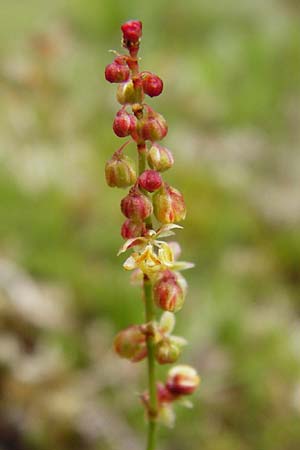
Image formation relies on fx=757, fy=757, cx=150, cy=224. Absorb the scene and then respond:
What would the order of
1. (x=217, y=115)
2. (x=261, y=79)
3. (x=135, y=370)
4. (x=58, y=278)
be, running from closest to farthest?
(x=135, y=370)
(x=58, y=278)
(x=217, y=115)
(x=261, y=79)

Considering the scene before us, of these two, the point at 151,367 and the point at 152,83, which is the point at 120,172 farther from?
the point at 151,367

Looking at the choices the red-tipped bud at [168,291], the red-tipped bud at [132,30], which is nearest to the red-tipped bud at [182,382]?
the red-tipped bud at [168,291]

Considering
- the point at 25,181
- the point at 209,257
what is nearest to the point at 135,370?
the point at 209,257

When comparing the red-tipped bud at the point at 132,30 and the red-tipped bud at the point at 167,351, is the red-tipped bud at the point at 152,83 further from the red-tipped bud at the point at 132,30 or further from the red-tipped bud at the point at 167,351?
the red-tipped bud at the point at 167,351

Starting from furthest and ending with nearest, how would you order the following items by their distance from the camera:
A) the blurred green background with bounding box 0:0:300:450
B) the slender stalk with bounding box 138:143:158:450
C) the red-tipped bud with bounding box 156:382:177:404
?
the blurred green background with bounding box 0:0:300:450 → the red-tipped bud with bounding box 156:382:177:404 → the slender stalk with bounding box 138:143:158:450

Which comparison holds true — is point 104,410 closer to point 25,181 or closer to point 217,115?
point 25,181

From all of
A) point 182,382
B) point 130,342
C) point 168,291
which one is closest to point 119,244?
point 182,382

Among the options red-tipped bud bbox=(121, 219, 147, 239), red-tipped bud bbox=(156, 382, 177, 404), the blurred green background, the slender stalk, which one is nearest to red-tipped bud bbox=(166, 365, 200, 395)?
red-tipped bud bbox=(156, 382, 177, 404)

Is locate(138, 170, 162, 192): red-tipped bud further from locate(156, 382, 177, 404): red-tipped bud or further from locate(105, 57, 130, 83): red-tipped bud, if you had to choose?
locate(156, 382, 177, 404): red-tipped bud
